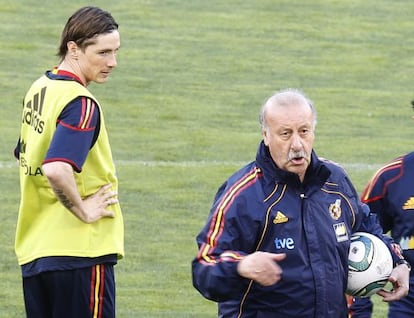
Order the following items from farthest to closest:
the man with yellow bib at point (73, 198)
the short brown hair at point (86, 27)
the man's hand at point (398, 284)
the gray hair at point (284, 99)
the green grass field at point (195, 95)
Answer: the green grass field at point (195, 95) < the short brown hair at point (86, 27) < the man with yellow bib at point (73, 198) < the man's hand at point (398, 284) < the gray hair at point (284, 99)

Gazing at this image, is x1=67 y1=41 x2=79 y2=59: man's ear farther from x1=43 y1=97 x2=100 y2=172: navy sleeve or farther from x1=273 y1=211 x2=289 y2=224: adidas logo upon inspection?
x1=273 y1=211 x2=289 y2=224: adidas logo

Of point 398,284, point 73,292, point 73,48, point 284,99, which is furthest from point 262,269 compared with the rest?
point 73,48

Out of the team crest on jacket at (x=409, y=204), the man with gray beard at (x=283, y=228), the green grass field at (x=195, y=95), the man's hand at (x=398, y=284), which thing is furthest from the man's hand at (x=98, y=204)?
the green grass field at (x=195, y=95)

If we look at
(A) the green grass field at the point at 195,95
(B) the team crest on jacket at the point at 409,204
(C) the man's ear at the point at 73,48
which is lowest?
(A) the green grass field at the point at 195,95

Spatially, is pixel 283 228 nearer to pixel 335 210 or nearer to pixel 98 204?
pixel 335 210

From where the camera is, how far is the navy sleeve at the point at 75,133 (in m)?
6.20

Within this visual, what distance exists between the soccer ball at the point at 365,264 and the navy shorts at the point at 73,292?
1189 mm

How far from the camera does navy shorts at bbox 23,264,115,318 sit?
252 inches

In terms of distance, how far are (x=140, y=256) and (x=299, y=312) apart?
19.6ft

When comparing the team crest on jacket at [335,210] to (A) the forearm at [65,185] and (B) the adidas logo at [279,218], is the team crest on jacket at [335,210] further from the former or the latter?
(A) the forearm at [65,185]

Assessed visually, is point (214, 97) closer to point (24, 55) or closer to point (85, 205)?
point (24, 55)

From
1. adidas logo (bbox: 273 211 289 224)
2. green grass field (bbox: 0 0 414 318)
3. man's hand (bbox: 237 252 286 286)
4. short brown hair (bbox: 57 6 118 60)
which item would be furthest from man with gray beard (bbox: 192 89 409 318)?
green grass field (bbox: 0 0 414 318)

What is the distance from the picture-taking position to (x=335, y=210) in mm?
5797

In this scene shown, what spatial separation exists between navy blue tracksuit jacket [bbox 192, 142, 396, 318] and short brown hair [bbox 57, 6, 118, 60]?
116 cm
